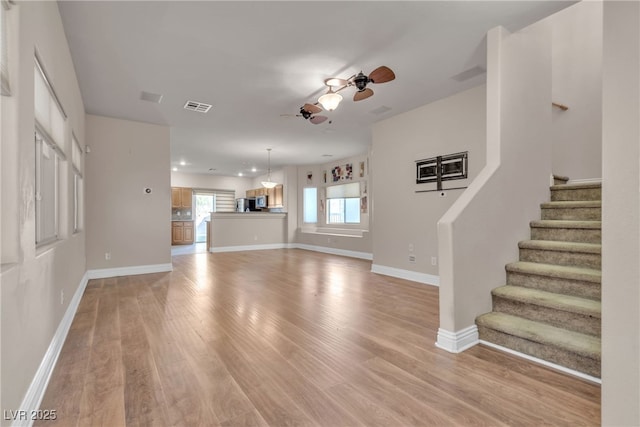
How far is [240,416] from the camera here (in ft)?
4.87

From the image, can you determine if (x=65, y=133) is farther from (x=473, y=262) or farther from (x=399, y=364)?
(x=473, y=262)

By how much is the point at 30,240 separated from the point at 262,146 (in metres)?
5.55

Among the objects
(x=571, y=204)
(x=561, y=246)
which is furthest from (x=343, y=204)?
(x=561, y=246)

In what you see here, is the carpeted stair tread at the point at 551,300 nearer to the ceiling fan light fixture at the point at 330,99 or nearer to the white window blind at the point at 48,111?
the ceiling fan light fixture at the point at 330,99

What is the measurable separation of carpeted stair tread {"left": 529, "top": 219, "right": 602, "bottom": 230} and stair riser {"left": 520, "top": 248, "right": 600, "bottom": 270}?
0.95ft

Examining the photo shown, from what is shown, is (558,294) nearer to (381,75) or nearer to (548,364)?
(548,364)

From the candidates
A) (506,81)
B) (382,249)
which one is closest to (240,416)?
(506,81)

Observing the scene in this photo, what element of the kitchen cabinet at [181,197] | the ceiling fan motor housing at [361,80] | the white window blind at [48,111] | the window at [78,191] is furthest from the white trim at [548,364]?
the kitchen cabinet at [181,197]

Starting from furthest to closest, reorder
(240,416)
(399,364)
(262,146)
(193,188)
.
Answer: (193,188), (262,146), (399,364), (240,416)

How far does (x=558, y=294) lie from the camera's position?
7.47 ft

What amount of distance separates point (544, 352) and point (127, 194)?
230 inches

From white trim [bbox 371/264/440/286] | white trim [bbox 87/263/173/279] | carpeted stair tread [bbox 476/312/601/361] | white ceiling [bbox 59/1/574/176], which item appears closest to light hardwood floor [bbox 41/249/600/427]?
carpeted stair tread [bbox 476/312/601/361]

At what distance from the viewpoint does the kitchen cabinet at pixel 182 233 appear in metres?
10.3

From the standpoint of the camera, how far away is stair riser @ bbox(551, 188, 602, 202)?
9.29 feet
